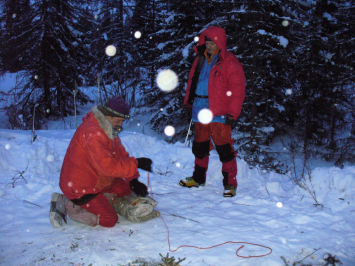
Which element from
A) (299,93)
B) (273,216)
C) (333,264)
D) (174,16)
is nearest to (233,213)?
(273,216)

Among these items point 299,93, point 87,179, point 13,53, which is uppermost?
point 13,53

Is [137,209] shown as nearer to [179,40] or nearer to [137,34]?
[179,40]

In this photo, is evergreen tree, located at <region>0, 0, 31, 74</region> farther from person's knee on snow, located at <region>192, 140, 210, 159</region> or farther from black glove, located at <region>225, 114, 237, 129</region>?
black glove, located at <region>225, 114, 237, 129</region>

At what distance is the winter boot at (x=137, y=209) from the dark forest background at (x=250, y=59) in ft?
18.7

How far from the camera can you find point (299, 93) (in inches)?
483

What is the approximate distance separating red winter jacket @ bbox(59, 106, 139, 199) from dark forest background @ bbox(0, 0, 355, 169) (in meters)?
6.05

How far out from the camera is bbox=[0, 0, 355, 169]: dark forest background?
8562 millimetres

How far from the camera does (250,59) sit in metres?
8.38

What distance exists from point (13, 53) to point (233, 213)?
14116 mm

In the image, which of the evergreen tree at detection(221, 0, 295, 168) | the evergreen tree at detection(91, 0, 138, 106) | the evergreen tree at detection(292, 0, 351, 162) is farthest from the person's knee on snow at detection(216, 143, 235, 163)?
the evergreen tree at detection(91, 0, 138, 106)

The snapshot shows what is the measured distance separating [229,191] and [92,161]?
2187 millimetres

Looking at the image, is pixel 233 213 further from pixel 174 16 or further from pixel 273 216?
pixel 174 16

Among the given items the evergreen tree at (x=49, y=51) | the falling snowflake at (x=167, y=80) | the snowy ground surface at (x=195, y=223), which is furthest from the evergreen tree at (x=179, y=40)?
the snowy ground surface at (x=195, y=223)

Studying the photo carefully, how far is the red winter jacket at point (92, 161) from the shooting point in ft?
9.93
